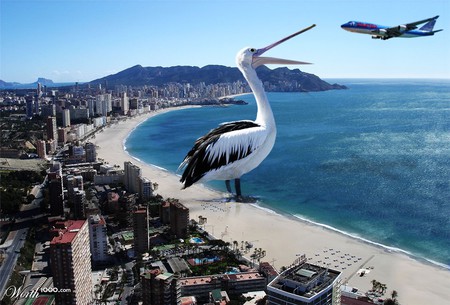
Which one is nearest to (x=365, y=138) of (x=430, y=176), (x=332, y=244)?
(x=430, y=176)

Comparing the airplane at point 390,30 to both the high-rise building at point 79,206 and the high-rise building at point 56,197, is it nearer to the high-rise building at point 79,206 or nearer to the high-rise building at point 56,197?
the high-rise building at point 79,206


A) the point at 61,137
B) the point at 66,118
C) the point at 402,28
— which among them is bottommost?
the point at 61,137

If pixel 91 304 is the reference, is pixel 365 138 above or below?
above

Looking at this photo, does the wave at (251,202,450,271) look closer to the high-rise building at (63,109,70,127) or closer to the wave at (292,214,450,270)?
the wave at (292,214,450,270)

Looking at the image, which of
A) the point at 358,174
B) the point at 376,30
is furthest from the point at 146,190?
the point at 376,30

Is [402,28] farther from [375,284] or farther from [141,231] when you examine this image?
[141,231]

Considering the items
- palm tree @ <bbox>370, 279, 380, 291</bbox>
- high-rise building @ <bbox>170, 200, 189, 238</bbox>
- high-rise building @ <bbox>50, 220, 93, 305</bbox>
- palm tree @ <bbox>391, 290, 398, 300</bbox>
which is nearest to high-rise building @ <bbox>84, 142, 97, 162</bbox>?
high-rise building @ <bbox>170, 200, 189, 238</bbox>

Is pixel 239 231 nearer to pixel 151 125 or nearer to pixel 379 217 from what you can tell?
pixel 379 217
